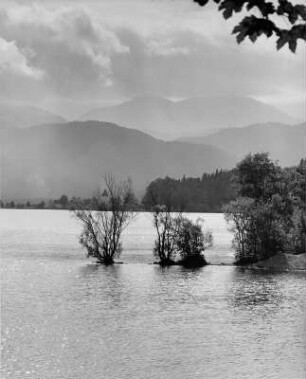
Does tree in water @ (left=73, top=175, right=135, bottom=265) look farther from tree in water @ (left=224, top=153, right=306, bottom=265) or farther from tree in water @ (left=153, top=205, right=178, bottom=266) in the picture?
tree in water @ (left=224, top=153, right=306, bottom=265)

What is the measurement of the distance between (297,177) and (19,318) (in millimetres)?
70295

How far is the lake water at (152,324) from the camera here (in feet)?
113

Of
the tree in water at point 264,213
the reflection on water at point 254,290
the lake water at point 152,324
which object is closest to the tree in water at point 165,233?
the lake water at point 152,324

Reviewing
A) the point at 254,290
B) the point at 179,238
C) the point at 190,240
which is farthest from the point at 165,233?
the point at 254,290

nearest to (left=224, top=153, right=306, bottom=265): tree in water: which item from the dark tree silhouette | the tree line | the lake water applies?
the tree line

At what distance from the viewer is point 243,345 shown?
130 feet

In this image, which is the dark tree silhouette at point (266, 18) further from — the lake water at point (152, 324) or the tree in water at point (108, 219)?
the tree in water at point (108, 219)

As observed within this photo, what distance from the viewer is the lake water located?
3431 cm

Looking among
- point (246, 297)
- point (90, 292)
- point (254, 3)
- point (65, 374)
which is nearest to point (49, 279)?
point (90, 292)

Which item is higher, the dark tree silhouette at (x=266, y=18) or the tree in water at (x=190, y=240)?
the dark tree silhouette at (x=266, y=18)

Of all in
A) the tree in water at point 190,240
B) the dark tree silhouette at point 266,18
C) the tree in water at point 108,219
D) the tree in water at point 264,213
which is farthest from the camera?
the tree in water at point 264,213

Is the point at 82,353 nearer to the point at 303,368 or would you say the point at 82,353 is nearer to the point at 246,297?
the point at 303,368

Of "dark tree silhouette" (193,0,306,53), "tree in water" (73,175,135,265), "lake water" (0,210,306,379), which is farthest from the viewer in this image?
"tree in water" (73,175,135,265)

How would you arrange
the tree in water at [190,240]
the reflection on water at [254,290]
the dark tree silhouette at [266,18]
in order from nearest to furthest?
1. the dark tree silhouette at [266,18]
2. the reflection on water at [254,290]
3. the tree in water at [190,240]
